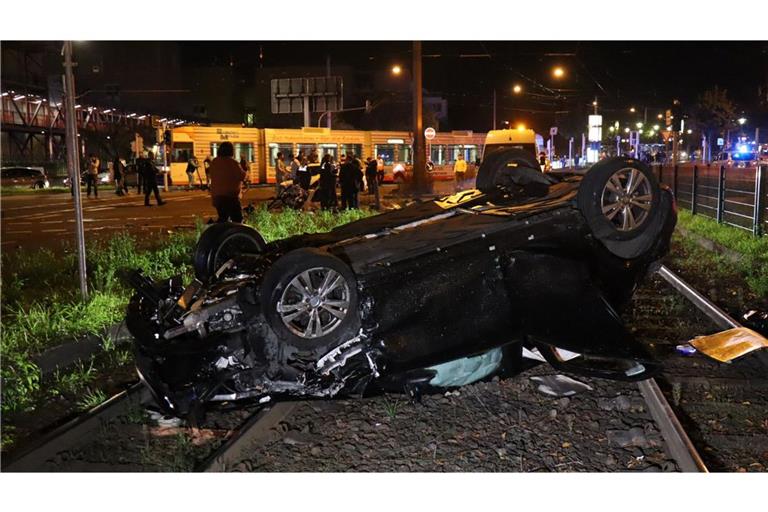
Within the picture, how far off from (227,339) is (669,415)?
2.84 meters

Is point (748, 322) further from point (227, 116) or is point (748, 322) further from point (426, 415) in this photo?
point (227, 116)

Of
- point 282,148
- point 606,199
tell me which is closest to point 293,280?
point 606,199

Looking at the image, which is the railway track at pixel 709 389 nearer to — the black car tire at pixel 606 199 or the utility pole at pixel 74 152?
the black car tire at pixel 606 199

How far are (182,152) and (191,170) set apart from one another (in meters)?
3.20

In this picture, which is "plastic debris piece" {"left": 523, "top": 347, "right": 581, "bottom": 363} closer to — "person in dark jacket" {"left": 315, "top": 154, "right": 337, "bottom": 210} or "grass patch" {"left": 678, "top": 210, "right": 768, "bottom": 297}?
"grass patch" {"left": 678, "top": 210, "right": 768, "bottom": 297}

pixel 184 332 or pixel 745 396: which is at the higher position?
pixel 184 332

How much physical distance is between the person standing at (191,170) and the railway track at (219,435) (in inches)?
1178

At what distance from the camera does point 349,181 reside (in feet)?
62.7

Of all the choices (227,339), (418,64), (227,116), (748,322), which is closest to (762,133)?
(227,116)

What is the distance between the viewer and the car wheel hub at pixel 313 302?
173 inches

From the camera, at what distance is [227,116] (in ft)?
272

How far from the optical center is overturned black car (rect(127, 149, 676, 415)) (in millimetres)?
4410

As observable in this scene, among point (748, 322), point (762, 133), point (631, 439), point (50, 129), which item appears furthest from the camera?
point (762, 133)

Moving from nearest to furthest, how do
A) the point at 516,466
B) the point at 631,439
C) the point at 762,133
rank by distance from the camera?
1. the point at 516,466
2. the point at 631,439
3. the point at 762,133
